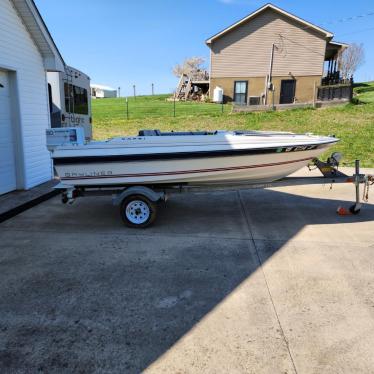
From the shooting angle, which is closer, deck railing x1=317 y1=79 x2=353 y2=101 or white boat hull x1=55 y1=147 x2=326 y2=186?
white boat hull x1=55 y1=147 x2=326 y2=186

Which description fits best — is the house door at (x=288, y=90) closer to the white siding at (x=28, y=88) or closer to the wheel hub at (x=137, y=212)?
the white siding at (x=28, y=88)

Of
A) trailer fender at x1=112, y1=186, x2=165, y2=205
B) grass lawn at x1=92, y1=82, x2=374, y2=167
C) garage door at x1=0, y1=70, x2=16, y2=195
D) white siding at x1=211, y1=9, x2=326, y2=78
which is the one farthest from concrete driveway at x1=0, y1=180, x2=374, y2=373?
white siding at x1=211, y1=9, x2=326, y2=78

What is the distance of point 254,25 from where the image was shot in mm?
22719

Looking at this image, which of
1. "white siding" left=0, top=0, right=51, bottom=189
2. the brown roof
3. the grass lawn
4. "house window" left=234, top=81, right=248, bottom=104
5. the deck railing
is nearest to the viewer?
"white siding" left=0, top=0, right=51, bottom=189

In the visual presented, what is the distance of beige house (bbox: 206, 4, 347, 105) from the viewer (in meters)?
22.2

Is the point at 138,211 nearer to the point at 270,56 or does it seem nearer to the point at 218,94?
the point at 218,94

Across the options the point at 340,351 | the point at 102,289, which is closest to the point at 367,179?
the point at 340,351

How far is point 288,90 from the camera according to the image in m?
23.0

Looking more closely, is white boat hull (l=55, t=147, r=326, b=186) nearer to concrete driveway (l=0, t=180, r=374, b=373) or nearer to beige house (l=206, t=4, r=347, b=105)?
concrete driveway (l=0, t=180, r=374, b=373)

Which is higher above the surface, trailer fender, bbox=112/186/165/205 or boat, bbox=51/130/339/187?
boat, bbox=51/130/339/187

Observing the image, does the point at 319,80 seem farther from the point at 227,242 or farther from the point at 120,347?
the point at 120,347

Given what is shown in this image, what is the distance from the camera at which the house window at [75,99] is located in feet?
30.4

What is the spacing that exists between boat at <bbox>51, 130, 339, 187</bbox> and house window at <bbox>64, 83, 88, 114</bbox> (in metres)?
4.43

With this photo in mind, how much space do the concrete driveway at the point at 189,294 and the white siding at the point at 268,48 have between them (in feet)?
61.6
